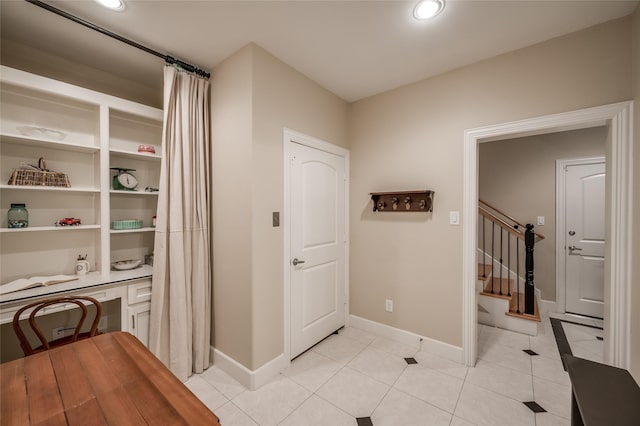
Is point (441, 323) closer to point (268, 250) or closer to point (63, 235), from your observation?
point (268, 250)

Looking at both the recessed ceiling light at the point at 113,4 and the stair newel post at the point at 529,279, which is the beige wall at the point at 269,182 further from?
the stair newel post at the point at 529,279

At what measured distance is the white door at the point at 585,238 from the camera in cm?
323

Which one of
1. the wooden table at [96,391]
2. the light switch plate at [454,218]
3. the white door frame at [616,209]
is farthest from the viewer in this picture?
the light switch plate at [454,218]

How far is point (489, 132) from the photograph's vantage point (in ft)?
7.25

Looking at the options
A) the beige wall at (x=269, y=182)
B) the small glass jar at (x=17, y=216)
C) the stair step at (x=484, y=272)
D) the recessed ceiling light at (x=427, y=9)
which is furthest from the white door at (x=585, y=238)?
the small glass jar at (x=17, y=216)

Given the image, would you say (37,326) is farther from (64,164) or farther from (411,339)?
(411,339)

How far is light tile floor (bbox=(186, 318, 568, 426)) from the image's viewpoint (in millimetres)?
1748

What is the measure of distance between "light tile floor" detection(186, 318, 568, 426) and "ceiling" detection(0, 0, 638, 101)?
2673mm

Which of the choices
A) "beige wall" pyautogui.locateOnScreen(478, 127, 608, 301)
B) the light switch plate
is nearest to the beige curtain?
the light switch plate

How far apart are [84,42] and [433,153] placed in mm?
3038

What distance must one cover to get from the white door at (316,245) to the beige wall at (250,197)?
0.20 meters

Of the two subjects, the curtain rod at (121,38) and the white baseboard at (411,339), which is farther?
the white baseboard at (411,339)

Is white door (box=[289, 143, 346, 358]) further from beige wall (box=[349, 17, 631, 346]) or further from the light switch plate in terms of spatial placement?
the light switch plate

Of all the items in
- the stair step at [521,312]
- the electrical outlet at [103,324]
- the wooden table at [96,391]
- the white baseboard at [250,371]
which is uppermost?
the wooden table at [96,391]
